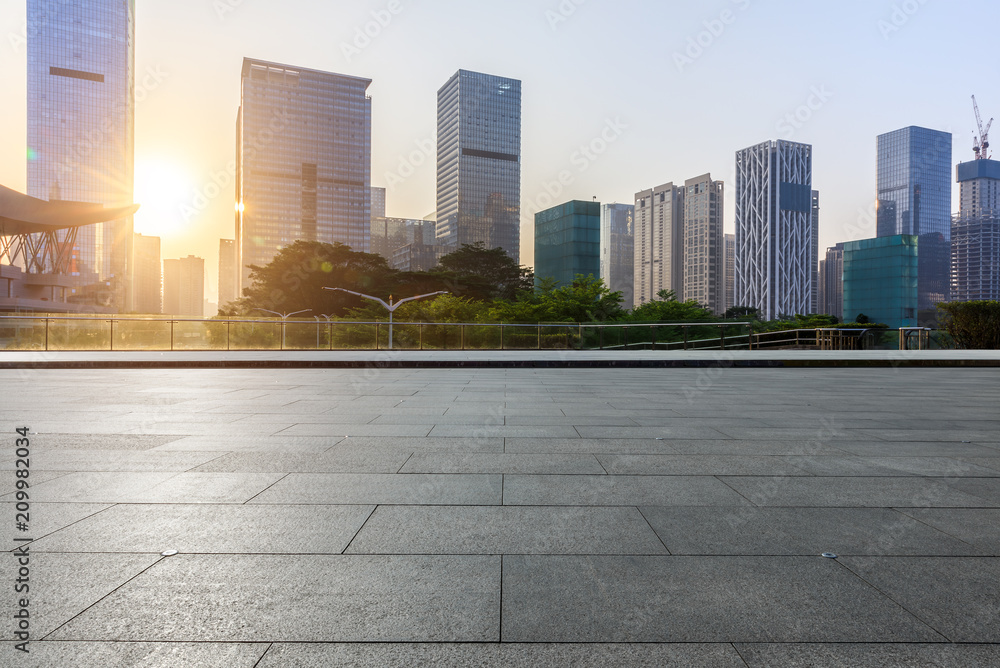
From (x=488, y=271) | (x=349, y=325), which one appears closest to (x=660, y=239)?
(x=488, y=271)

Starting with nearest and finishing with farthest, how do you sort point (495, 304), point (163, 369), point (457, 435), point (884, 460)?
point (884, 460), point (457, 435), point (163, 369), point (495, 304)

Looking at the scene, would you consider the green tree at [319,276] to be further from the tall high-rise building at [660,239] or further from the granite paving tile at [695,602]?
the tall high-rise building at [660,239]

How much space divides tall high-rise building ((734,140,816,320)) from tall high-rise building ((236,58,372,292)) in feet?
368

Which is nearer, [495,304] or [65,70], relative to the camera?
[495,304]

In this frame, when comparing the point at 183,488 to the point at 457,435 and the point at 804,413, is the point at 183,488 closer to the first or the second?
the point at 457,435

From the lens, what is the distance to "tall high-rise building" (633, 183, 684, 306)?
178 meters

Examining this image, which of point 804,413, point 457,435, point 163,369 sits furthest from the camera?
point 163,369

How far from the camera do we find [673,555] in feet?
9.21

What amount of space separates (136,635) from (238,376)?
12090 millimetres

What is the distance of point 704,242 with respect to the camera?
16538 centimetres

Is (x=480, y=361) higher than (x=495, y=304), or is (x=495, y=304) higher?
(x=495, y=304)

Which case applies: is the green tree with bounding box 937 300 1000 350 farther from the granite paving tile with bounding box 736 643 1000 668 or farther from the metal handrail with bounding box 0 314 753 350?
A: the granite paving tile with bounding box 736 643 1000 668

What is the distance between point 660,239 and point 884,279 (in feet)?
215

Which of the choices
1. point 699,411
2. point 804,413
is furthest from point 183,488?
point 804,413
